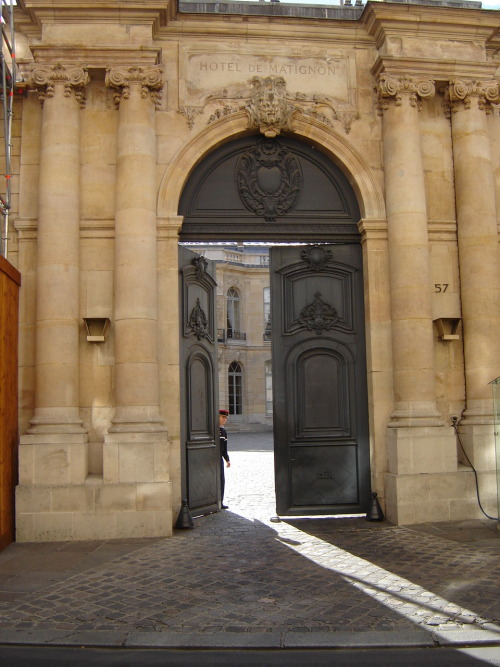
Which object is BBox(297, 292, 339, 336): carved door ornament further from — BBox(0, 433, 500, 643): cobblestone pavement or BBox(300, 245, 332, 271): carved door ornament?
BBox(0, 433, 500, 643): cobblestone pavement

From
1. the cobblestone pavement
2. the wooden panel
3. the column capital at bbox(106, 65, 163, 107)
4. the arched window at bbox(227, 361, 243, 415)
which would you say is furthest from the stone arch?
the arched window at bbox(227, 361, 243, 415)

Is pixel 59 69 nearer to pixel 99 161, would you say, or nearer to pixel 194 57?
pixel 99 161

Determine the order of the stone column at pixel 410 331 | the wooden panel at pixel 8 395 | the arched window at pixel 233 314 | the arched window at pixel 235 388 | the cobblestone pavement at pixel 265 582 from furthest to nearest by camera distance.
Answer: the arched window at pixel 233 314 < the arched window at pixel 235 388 < the stone column at pixel 410 331 < the wooden panel at pixel 8 395 < the cobblestone pavement at pixel 265 582

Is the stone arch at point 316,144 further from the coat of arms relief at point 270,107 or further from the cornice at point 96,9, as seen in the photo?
the cornice at point 96,9

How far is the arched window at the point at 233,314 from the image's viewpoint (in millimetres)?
42531

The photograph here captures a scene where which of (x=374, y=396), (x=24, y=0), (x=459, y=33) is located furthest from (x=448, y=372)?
(x=24, y=0)

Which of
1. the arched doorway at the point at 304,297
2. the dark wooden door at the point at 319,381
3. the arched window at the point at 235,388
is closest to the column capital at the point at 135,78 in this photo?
the arched doorway at the point at 304,297

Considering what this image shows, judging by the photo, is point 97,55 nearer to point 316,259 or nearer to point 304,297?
point 316,259

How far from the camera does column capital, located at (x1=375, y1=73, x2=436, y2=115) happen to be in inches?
394

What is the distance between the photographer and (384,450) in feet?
32.0

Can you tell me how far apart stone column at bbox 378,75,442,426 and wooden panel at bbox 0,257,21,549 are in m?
4.91

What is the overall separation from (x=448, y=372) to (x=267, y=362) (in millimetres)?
32973

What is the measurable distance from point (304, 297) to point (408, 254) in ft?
5.19

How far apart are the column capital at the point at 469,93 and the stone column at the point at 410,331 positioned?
0.39m
